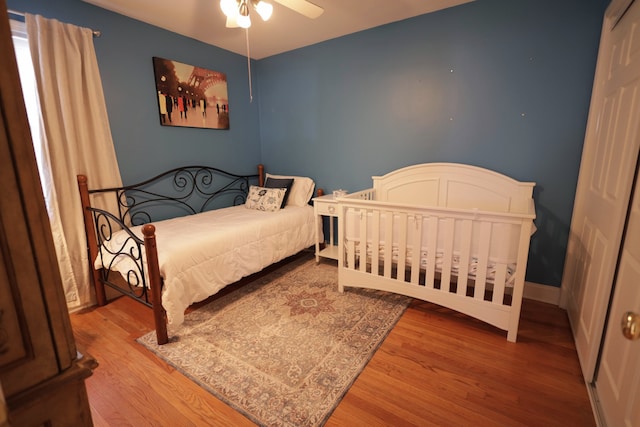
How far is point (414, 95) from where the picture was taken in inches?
106

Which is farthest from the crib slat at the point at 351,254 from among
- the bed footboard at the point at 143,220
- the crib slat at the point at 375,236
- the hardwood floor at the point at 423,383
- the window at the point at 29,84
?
the window at the point at 29,84

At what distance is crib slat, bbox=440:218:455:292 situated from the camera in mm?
1938

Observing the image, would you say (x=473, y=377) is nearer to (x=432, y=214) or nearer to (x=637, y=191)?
(x=432, y=214)

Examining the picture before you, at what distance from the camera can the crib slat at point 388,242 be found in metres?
2.17

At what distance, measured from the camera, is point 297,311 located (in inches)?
87.1

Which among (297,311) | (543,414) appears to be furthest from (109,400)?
(543,414)

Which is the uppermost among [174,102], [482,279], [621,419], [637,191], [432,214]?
[174,102]

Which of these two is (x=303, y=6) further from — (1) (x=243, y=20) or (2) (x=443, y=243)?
(2) (x=443, y=243)

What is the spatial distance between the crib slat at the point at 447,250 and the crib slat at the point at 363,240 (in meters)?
0.57

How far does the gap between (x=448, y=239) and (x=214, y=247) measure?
1660 mm

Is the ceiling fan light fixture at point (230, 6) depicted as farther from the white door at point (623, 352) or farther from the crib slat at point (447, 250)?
the white door at point (623, 352)

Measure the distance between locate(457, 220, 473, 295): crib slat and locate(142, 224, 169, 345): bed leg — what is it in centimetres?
191


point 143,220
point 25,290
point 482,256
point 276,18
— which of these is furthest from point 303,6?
point 143,220

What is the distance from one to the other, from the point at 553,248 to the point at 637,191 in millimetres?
1237
